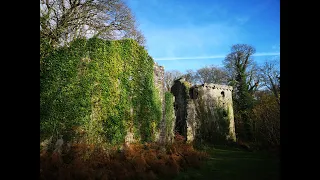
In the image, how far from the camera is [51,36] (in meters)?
10.6

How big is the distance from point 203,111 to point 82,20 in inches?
428

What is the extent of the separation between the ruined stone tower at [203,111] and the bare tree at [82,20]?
18.5 ft

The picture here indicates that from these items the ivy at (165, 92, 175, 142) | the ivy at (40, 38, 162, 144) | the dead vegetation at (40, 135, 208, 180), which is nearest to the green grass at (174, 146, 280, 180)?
the dead vegetation at (40, 135, 208, 180)

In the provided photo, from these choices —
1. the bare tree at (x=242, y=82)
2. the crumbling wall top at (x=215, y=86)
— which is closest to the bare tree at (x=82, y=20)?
the crumbling wall top at (x=215, y=86)

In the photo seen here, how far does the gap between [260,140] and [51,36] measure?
13.4 meters

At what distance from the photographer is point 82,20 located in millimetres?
12023

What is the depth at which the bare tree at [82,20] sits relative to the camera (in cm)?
1083

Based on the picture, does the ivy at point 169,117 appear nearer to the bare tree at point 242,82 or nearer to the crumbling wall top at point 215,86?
the crumbling wall top at point 215,86

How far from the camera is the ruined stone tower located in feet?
51.8

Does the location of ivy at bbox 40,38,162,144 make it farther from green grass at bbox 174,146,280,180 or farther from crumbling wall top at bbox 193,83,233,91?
crumbling wall top at bbox 193,83,233,91

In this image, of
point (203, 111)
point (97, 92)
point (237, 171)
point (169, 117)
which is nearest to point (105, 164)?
point (97, 92)

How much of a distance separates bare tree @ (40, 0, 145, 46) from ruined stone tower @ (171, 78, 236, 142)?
5.64 metres

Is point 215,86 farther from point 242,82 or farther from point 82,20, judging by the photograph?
point 82,20
